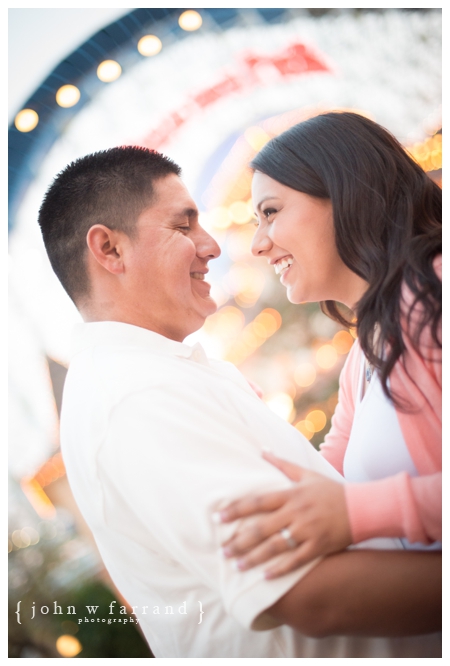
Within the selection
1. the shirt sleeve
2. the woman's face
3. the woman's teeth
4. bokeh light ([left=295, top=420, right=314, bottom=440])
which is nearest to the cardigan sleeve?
the shirt sleeve

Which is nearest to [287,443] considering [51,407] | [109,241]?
[109,241]

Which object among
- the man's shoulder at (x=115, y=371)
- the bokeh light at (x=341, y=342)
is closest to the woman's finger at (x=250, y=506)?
the man's shoulder at (x=115, y=371)

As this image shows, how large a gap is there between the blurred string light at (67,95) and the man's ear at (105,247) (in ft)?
1.96

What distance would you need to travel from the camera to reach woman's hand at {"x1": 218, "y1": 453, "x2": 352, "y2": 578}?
0.84m

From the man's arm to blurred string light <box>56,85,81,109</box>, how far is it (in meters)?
1.40

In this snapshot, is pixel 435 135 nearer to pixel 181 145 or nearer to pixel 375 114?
pixel 375 114

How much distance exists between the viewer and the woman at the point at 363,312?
34.1 inches

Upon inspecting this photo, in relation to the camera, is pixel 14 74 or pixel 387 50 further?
pixel 387 50

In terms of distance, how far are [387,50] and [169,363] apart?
1.35 m

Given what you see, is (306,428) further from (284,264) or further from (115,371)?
(115,371)

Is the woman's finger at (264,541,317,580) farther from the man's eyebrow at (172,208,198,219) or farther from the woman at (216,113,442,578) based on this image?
the man's eyebrow at (172,208,198,219)

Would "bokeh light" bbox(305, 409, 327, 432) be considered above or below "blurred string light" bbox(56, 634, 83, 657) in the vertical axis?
above

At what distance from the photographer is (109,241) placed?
48.3 inches

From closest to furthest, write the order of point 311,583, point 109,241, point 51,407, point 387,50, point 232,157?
point 311,583 < point 109,241 < point 387,50 < point 51,407 < point 232,157
